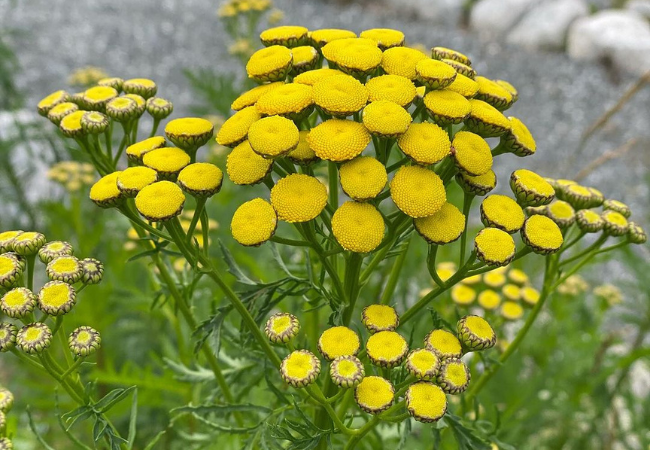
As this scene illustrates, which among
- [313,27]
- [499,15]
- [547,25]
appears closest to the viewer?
[547,25]

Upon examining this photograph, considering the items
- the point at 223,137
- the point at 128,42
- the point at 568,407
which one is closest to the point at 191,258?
the point at 223,137

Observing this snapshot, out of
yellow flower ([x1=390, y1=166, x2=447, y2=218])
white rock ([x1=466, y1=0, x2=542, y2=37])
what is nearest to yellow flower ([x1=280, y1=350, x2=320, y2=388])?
yellow flower ([x1=390, y1=166, x2=447, y2=218])

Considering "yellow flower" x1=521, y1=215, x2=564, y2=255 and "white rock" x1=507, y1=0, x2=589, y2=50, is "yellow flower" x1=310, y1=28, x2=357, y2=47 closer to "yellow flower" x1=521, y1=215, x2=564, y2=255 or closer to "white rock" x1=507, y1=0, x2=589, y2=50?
"yellow flower" x1=521, y1=215, x2=564, y2=255

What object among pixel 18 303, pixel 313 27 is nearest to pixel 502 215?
pixel 18 303

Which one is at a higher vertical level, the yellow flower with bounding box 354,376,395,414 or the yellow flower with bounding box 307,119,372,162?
the yellow flower with bounding box 307,119,372,162

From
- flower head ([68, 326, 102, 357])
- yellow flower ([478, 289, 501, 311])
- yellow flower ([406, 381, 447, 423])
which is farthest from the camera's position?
yellow flower ([478, 289, 501, 311])

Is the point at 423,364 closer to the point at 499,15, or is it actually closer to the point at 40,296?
the point at 40,296

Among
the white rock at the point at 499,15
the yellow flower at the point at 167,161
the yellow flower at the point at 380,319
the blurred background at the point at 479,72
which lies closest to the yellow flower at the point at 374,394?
the yellow flower at the point at 380,319
